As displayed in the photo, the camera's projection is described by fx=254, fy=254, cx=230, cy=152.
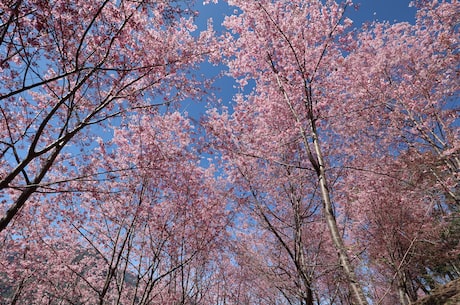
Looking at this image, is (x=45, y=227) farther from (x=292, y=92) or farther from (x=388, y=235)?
(x=388, y=235)

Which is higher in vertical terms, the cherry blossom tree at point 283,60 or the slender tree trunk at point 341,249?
the cherry blossom tree at point 283,60

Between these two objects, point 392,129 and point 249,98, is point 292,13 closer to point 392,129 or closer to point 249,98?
point 249,98

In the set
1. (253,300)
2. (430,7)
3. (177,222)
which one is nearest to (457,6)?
(430,7)

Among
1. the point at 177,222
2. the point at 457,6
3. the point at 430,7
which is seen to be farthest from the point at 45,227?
the point at 430,7

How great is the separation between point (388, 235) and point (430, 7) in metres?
9.67

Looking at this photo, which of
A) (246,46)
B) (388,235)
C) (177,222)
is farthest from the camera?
(388,235)

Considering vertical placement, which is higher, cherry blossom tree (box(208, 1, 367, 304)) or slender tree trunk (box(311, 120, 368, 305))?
cherry blossom tree (box(208, 1, 367, 304))

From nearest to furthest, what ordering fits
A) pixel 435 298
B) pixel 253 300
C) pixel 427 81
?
pixel 435 298, pixel 427 81, pixel 253 300

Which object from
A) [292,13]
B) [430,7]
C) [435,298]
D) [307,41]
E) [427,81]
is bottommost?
[435,298]

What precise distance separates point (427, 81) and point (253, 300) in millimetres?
16327

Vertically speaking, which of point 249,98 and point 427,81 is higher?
point 427,81

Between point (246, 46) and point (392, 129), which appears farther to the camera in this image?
point (392, 129)

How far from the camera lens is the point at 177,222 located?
30.4 ft

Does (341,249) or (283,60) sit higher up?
(283,60)
